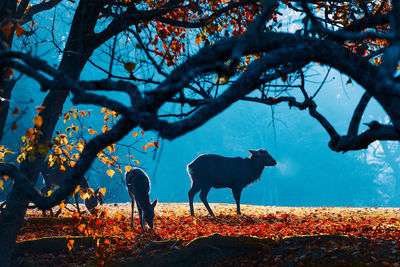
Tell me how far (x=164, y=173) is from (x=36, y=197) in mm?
74823

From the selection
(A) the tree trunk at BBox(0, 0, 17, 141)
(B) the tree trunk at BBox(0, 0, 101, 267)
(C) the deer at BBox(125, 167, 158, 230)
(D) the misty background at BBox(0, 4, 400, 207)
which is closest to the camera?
(A) the tree trunk at BBox(0, 0, 17, 141)

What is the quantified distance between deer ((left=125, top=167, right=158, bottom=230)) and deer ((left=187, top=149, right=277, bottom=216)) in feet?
13.0

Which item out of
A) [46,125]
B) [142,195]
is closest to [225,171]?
[142,195]

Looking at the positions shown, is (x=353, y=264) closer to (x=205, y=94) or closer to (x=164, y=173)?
(x=205, y=94)

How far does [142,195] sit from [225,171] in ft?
19.2

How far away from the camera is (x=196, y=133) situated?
9069cm

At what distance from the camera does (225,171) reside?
664 inches

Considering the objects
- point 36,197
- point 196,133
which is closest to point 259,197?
point 196,133

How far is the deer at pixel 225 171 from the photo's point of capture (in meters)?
16.4

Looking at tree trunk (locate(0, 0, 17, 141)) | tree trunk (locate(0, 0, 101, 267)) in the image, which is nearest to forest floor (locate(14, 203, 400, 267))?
tree trunk (locate(0, 0, 101, 267))

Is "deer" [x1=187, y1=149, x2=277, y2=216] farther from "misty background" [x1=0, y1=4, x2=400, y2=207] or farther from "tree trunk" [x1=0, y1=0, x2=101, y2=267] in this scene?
"misty background" [x1=0, y1=4, x2=400, y2=207]

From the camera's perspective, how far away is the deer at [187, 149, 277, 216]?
16.4 metres

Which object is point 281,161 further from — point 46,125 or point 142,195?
point 46,125

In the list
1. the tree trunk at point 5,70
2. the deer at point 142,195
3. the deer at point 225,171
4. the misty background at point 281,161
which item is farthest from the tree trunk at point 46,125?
the misty background at point 281,161
